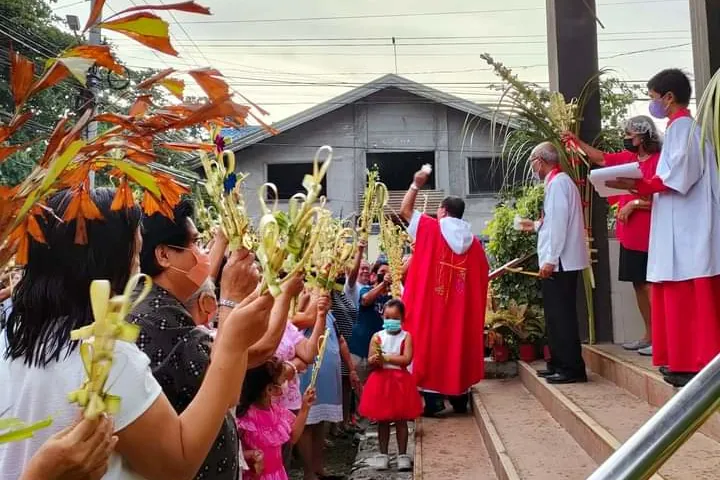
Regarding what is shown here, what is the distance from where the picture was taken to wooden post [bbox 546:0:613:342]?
20.6ft

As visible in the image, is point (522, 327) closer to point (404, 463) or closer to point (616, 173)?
point (404, 463)

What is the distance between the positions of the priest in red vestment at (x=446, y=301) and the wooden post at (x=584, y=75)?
1.01m

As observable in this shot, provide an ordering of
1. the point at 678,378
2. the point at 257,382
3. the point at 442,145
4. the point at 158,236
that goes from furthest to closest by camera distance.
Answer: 1. the point at 442,145
2. the point at 678,378
3. the point at 257,382
4. the point at 158,236

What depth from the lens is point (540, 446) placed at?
14.2 feet

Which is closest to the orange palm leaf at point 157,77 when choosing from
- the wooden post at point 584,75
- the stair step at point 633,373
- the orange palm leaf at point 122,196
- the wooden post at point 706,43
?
the orange palm leaf at point 122,196

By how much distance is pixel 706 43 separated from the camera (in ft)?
14.9

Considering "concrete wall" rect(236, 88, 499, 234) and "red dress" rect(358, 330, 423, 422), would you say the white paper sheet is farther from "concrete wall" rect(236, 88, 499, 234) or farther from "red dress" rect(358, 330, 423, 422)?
"concrete wall" rect(236, 88, 499, 234)

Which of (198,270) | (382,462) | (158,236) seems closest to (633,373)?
(382,462)

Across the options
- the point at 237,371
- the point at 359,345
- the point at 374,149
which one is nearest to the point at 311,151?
the point at 374,149

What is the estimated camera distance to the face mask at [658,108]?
13.4ft

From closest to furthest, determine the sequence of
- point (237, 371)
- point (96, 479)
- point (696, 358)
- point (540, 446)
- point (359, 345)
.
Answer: point (96, 479)
point (237, 371)
point (696, 358)
point (540, 446)
point (359, 345)

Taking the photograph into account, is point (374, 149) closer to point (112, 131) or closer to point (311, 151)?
point (311, 151)

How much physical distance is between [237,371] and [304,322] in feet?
5.95

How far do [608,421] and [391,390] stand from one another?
2.03 meters
